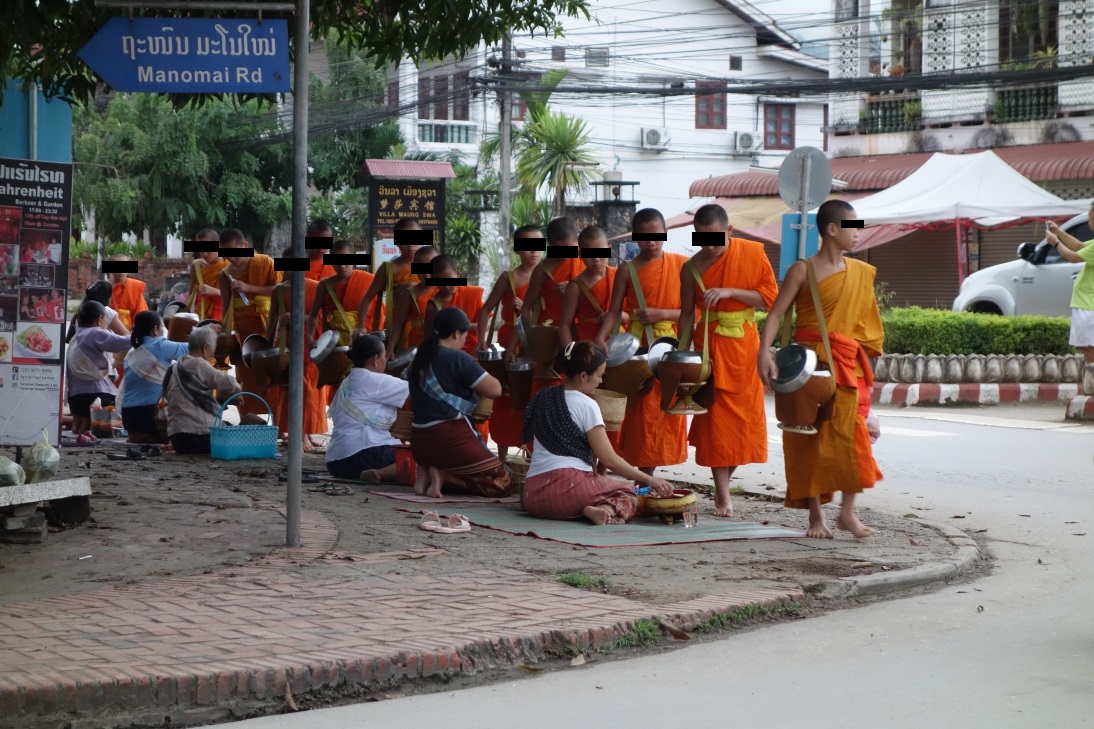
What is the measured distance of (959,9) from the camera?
28297 mm

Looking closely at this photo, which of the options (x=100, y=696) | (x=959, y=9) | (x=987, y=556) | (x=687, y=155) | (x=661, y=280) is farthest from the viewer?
(x=687, y=155)

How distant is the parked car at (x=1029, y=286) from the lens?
757 inches

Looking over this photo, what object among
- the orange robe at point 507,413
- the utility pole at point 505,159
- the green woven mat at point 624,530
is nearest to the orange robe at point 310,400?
the orange robe at point 507,413

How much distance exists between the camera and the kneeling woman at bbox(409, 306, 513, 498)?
8.90m

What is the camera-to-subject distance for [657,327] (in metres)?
9.23

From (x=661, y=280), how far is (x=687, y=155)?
125 feet

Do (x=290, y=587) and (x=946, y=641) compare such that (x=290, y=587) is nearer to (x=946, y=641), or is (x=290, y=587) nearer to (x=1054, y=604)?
(x=946, y=641)

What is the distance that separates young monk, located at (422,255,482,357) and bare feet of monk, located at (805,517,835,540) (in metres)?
3.34

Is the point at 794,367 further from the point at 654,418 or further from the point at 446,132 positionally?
the point at 446,132

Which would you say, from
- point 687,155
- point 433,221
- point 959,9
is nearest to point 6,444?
point 433,221

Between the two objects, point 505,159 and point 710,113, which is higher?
point 710,113

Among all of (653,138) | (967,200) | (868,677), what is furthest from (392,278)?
(653,138)

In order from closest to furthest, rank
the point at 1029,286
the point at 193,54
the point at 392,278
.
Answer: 1. the point at 193,54
2. the point at 392,278
3. the point at 1029,286

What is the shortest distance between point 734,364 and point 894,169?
21.6m
